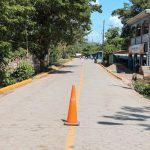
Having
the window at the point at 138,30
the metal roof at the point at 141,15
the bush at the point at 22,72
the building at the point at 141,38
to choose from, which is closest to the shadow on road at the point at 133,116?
the bush at the point at 22,72

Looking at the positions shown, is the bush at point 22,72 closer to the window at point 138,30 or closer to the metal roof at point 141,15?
the metal roof at point 141,15

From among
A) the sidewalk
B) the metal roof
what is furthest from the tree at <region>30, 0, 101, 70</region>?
the sidewalk

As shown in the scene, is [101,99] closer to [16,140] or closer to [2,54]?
[2,54]

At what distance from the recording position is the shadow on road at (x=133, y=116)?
12.6m

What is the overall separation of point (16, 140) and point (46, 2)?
31.1m

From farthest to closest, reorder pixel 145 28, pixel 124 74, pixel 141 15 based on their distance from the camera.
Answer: pixel 145 28 → pixel 124 74 → pixel 141 15

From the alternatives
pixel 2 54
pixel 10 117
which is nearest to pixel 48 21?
pixel 2 54

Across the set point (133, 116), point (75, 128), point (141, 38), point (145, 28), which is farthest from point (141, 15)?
point (75, 128)

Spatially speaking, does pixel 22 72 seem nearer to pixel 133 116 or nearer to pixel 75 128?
pixel 133 116

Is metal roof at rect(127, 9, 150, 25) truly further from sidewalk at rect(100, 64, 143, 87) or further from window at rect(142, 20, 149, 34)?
sidewalk at rect(100, 64, 143, 87)

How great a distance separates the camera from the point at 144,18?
45719mm

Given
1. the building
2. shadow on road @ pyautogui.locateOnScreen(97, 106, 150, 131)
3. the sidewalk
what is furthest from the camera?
the building

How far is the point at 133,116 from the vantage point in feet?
46.7

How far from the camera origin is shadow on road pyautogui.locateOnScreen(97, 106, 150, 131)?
41.3 ft
